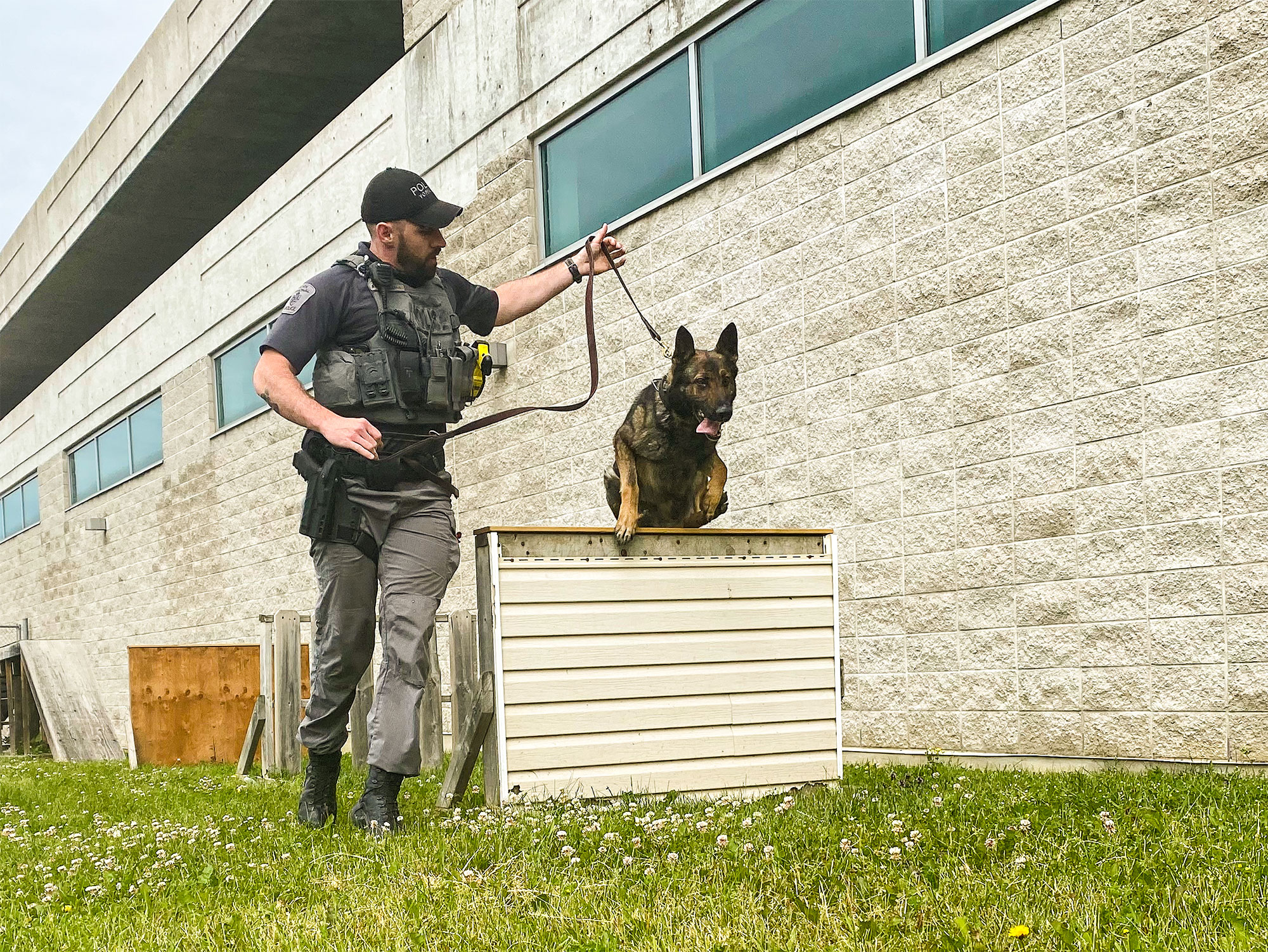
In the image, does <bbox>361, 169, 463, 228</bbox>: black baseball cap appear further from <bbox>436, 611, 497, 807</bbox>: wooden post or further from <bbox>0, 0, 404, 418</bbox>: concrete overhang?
<bbox>0, 0, 404, 418</bbox>: concrete overhang

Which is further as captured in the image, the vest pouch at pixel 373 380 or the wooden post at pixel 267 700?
the wooden post at pixel 267 700

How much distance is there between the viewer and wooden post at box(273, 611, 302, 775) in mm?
7586

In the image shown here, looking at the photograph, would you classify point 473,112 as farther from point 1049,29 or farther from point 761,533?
point 761,533

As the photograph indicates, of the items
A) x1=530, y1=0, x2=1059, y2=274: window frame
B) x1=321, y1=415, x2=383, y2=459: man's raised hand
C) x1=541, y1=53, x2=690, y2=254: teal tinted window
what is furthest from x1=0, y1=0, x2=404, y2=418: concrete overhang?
x1=321, y1=415, x2=383, y2=459: man's raised hand

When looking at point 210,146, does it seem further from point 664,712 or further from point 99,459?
point 664,712

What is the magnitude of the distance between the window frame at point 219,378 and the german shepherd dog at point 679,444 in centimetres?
933

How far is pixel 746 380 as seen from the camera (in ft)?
23.7

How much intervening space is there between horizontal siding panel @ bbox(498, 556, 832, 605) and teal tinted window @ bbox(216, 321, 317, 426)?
33.8 ft

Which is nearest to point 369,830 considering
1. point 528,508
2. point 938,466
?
point 938,466

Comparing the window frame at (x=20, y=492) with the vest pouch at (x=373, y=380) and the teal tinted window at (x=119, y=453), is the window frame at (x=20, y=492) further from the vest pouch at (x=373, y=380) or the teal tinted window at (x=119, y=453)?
the vest pouch at (x=373, y=380)

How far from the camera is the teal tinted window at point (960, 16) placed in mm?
5848

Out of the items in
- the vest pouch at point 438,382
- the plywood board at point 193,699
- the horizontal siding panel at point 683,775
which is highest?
the vest pouch at point 438,382

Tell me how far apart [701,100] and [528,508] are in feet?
10.9

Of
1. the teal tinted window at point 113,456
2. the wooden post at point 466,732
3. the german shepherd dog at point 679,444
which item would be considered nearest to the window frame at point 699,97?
the german shepherd dog at point 679,444
